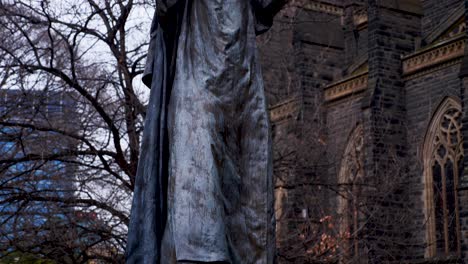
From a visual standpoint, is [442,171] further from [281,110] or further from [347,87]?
[281,110]

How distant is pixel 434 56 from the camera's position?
25.7 metres

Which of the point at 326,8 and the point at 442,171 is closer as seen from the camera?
the point at 442,171

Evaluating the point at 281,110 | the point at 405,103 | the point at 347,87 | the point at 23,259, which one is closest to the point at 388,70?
the point at 405,103

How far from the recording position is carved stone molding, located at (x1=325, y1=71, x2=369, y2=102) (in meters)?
28.1

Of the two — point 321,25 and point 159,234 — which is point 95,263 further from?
point 321,25

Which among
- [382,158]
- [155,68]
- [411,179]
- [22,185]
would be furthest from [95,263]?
[411,179]

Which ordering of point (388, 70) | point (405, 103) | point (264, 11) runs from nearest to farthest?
point (264, 11)
point (388, 70)
point (405, 103)

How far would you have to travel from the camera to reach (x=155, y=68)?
338 centimetres

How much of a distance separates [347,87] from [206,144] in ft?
86.4

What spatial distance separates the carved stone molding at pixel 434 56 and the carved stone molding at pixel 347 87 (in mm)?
1500

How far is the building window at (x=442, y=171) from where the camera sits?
24.7m

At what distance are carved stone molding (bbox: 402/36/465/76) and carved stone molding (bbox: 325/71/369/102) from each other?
150 cm

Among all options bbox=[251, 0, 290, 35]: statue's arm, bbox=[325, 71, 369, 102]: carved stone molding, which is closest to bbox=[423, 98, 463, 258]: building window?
bbox=[325, 71, 369, 102]: carved stone molding

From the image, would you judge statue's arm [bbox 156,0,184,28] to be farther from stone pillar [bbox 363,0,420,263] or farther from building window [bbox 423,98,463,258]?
stone pillar [bbox 363,0,420,263]
